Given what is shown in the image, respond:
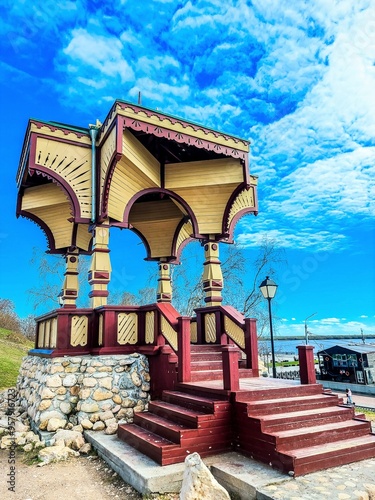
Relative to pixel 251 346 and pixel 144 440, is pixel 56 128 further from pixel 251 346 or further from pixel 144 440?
pixel 144 440

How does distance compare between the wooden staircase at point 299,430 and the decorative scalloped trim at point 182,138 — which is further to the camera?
the decorative scalloped trim at point 182,138

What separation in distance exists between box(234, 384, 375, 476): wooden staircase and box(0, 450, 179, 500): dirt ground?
3.81 feet

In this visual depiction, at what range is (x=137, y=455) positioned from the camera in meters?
4.63

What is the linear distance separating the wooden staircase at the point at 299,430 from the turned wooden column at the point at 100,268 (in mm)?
3527

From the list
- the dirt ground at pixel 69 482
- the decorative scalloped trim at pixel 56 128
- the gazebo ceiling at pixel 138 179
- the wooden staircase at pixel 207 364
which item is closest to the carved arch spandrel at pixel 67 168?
the gazebo ceiling at pixel 138 179

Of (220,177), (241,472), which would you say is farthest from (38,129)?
(241,472)

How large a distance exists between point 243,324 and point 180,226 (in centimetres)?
396

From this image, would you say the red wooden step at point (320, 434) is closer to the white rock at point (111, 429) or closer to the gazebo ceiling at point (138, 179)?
the white rock at point (111, 429)

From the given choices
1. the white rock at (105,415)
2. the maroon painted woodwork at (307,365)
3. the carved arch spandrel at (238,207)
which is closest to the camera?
the maroon painted woodwork at (307,365)

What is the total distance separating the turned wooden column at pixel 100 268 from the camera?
23.3 feet

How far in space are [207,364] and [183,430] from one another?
7.07ft

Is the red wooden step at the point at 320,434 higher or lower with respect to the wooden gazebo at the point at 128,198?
lower

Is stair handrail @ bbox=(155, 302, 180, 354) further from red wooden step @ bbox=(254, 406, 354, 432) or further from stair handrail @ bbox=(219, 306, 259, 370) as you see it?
red wooden step @ bbox=(254, 406, 354, 432)

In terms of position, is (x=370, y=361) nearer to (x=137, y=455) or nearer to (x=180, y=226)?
(x=180, y=226)
